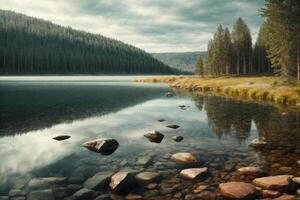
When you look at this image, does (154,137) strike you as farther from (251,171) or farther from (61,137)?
(251,171)

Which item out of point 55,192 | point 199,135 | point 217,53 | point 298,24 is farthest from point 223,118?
point 217,53

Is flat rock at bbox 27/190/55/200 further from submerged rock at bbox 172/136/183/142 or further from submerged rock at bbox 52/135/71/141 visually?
submerged rock at bbox 172/136/183/142

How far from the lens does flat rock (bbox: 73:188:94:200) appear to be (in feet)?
32.9

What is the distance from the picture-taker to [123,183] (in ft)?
35.3

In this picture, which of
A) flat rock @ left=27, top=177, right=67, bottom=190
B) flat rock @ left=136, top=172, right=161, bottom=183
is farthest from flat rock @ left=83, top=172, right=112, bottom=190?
flat rock @ left=136, top=172, right=161, bottom=183

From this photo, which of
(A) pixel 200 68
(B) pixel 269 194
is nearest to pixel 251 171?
(B) pixel 269 194

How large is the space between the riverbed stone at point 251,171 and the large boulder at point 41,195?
7090mm

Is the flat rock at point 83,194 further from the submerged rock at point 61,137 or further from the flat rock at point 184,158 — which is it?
the submerged rock at point 61,137

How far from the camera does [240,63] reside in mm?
103688

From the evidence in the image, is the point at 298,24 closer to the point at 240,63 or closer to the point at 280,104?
the point at 280,104

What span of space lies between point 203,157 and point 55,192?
23.2ft

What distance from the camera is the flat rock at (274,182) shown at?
→ 34.2 feet

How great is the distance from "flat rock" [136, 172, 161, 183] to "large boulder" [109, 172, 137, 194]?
485mm

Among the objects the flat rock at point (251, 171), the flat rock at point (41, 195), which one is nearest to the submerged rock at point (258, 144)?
the flat rock at point (251, 171)
